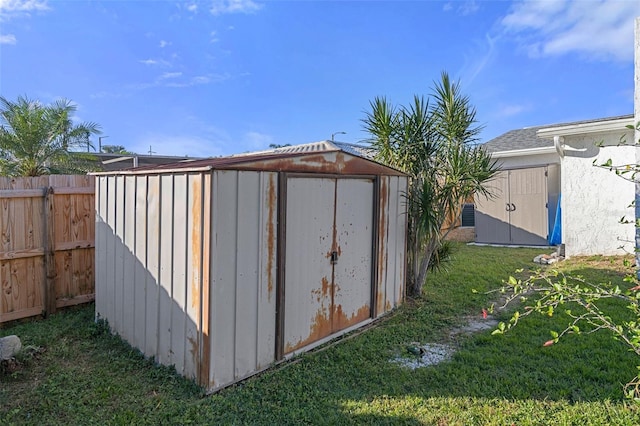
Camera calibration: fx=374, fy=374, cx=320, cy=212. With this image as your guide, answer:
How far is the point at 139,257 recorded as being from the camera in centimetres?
371

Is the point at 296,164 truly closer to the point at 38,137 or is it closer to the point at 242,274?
the point at 242,274

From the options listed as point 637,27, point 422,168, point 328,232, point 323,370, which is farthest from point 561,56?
point 323,370

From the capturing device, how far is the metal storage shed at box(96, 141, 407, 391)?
302 centimetres

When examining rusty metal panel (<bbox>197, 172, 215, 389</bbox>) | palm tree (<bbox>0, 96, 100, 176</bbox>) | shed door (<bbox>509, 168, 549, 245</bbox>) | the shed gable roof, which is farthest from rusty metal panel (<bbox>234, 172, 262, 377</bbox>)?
shed door (<bbox>509, 168, 549, 245</bbox>)

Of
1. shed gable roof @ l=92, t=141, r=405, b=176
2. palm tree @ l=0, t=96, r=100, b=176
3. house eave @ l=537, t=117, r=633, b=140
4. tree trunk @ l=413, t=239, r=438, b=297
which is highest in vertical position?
house eave @ l=537, t=117, r=633, b=140

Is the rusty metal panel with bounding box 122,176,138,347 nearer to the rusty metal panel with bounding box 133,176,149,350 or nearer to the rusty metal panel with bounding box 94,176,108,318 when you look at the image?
the rusty metal panel with bounding box 133,176,149,350

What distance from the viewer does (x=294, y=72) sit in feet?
40.2

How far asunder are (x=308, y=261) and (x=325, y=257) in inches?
10.7

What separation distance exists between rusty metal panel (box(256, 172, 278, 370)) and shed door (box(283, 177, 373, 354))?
0.17 meters

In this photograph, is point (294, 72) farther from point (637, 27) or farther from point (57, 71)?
point (637, 27)

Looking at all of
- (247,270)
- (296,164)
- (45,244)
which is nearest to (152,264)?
(247,270)

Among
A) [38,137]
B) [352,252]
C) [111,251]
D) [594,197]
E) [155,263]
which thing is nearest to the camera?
[155,263]

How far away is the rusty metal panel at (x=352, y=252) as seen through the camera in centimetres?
421

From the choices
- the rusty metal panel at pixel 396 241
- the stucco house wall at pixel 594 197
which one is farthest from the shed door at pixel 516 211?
the rusty metal panel at pixel 396 241
